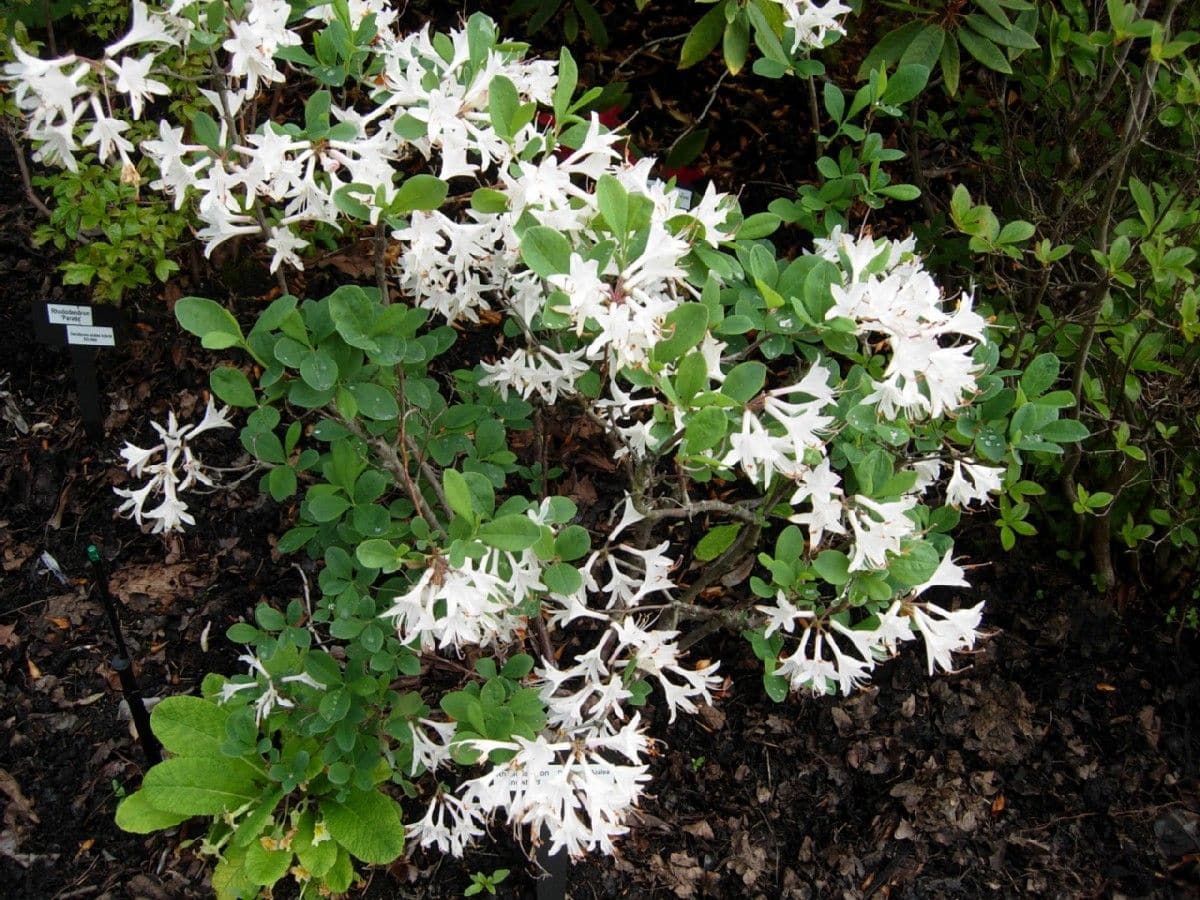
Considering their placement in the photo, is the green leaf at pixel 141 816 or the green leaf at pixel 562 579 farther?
the green leaf at pixel 141 816

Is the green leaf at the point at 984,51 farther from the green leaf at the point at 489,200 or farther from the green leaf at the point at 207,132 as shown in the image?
the green leaf at the point at 207,132

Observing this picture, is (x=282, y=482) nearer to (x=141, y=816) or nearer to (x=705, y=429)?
(x=705, y=429)

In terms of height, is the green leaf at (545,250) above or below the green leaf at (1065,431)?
above

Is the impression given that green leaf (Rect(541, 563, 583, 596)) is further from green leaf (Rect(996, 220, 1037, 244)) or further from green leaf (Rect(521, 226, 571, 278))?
green leaf (Rect(996, 220, 1037, 244))

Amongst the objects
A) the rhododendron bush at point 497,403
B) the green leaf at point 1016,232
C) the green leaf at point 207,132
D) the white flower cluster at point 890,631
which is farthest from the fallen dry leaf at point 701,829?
the green leaf at point 207,132

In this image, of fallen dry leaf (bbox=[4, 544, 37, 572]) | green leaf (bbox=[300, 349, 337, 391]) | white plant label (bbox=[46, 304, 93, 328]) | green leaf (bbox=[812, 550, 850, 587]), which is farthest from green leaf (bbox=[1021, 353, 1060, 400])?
fallen dry leaf (bbox=[4, 544, 37, 572])

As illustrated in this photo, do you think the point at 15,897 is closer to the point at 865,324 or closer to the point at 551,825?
the point at 551,825

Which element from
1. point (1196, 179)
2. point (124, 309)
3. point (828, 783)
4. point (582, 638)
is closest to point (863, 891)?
point (828, 783)
